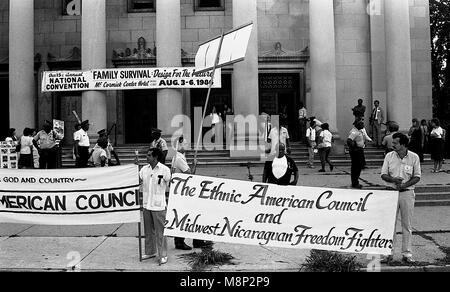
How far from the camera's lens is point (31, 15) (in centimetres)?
1936

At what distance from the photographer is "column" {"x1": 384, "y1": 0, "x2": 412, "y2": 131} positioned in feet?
61.7

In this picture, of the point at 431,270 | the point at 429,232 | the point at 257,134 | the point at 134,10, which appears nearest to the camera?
the point at 431,270

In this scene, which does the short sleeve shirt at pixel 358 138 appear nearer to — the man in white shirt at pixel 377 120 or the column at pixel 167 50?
the man in white shirt at pixel 377 120

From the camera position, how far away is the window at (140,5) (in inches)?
866

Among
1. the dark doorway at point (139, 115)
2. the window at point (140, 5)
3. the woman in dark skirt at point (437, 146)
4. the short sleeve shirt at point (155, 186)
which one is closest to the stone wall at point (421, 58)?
the woman in dark skirt at point (437, 146)

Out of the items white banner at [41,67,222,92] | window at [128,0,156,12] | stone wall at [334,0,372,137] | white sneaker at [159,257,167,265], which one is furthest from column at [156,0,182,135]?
white sneaker at [159,257,167,265]

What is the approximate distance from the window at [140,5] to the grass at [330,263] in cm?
1781

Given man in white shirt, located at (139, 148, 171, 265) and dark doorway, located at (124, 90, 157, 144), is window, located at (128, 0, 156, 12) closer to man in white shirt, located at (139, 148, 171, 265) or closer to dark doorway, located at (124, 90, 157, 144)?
dark doorway, located at (124, 90, 157, 144)

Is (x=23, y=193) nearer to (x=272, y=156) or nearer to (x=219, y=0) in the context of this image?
(x=272, y=156)

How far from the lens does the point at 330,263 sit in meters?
6.81

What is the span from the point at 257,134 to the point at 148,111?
21.5 feet

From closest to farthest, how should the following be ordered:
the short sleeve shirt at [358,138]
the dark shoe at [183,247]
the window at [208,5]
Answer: the dark shoe at [183,247], the short sleeve shirt at [358,138], the window at [208,5]

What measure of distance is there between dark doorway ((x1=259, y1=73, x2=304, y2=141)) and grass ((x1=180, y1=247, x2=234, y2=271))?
14.8m

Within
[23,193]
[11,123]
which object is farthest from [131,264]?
[11,123]
